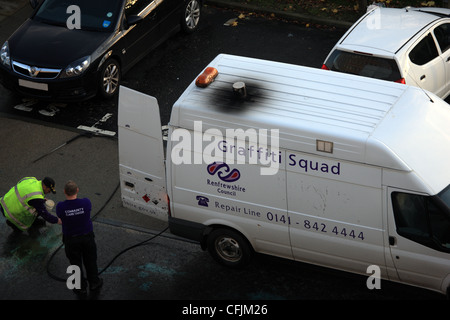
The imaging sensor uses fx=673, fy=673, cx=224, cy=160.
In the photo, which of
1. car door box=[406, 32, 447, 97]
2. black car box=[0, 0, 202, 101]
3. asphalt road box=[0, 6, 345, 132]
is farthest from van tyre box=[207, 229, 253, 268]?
black car box=[0, 0, 202, 101]

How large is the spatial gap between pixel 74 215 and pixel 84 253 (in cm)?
55

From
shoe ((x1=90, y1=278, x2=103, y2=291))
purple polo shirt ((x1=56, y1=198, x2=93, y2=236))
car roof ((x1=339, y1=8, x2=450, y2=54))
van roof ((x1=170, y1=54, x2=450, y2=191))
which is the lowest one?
shoe ((x1=90, y1=278, x2=103, y2=291))

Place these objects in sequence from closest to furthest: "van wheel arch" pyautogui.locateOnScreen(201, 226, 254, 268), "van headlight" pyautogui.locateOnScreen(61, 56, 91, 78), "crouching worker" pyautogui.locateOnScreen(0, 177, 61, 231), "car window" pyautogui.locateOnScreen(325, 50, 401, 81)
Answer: "van wheel arch" pyautogui.locateOnScreen(201, 226, 254, 268)
"crouching worker" pyautogui.locateOnScreen(0, 177, 61, 231)
"car window" pyautogui.locateOnScreen(325, 50, 401, 81)
"van headlight" pyautogui.locateOnScreen(61, 56, 91, 78)

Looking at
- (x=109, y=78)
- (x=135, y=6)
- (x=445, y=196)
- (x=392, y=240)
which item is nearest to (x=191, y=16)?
(x=135, y=6)

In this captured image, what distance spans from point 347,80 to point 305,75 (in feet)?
1.62

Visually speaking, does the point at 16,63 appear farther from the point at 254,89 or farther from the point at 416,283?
the point at 416,283

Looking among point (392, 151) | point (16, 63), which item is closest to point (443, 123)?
point (392, 151)

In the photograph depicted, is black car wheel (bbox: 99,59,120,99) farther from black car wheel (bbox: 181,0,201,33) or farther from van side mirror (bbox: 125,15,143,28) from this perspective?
black car wheel (bbox: 181,0,201,33)

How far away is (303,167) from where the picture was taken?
23.6 ft

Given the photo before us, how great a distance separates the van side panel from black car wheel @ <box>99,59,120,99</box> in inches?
215

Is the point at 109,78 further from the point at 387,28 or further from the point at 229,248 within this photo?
the point at 229,248

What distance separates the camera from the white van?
6.91 metres

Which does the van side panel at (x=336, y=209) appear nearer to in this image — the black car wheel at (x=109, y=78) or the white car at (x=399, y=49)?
the white car at (x=399, y=49)

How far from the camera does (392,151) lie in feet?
22.1
